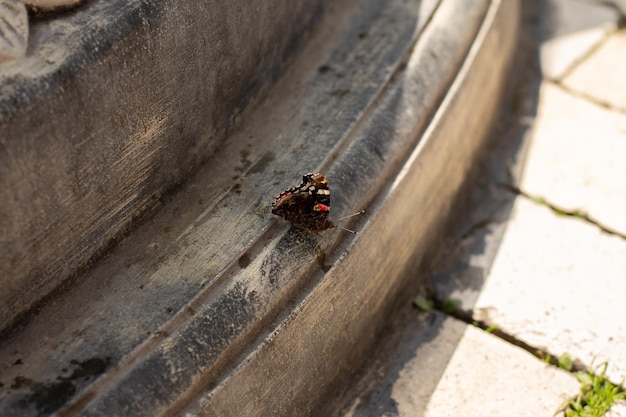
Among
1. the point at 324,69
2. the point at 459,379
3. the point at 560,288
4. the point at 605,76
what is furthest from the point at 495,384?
the point at 605,76

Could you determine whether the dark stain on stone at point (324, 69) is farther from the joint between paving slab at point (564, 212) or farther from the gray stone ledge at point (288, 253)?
the joint between paving slab at point (564, 212)

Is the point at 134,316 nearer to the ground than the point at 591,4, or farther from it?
farther from it

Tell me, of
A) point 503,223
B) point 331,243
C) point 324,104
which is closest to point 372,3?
point 324,104

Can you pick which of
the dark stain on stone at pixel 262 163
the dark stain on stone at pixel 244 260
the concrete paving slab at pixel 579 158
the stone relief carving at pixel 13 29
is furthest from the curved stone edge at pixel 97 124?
the concrete paving slab at pixel 579 158

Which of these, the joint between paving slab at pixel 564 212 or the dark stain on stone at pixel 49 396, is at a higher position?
the dark stain on stone at pixel 49 396

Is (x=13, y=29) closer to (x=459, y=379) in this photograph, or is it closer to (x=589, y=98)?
(x=459, y=379)

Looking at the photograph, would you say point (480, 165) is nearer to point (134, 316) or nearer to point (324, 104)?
point (324, 104)
